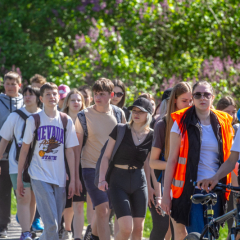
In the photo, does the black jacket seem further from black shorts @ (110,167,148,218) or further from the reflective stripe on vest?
black shorts @ (110,167,148,218)

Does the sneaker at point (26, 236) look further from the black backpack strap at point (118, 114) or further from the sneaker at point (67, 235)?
the black backpack strap at point (118, 114)

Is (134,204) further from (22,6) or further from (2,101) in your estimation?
(22,6)

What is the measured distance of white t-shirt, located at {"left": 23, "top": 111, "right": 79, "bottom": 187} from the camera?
5410mm

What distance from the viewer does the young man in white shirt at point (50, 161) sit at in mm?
5242

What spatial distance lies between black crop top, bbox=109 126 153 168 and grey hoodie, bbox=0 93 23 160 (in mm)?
2642

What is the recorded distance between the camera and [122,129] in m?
5.12

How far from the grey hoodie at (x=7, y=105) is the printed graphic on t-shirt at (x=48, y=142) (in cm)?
175

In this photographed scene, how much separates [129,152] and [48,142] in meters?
1.08

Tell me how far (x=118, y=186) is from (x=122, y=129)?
626mm

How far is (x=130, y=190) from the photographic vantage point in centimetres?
499

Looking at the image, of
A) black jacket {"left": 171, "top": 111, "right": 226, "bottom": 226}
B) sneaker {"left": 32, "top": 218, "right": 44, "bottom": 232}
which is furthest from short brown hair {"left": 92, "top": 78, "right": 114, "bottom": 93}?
sneaker {"left": 32, "top": 218, "right": 44, "bottom": 232}

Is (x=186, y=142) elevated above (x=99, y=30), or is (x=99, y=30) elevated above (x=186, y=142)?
(x=99, y=30)

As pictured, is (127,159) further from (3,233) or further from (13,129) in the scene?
(3,233)

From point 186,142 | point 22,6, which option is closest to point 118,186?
point 186,142
